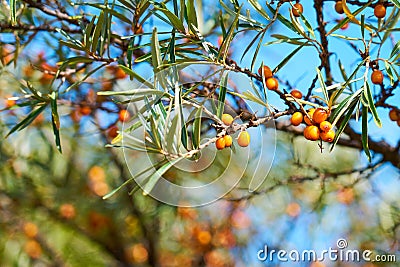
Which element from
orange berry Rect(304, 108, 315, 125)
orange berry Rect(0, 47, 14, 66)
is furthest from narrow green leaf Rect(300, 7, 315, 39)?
orange berry Rect(0, 47, 14, 66)

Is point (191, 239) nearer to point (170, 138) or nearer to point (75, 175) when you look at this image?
point (75, 175)

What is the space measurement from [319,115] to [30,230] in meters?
1.51

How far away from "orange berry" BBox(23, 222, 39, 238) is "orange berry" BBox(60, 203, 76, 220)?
144 millimetres

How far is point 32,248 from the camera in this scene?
1.91 meters

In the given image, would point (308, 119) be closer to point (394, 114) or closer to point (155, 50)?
point (155, 50)

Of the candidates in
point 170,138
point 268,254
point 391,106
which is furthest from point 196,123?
point 268,254

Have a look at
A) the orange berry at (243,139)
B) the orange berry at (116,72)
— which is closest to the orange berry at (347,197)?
the orange berry at (116,72)

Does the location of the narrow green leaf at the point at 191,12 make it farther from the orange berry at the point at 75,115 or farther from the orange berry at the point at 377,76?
the orange berry at the point at 75,115

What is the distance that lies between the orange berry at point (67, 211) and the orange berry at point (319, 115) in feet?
4.36

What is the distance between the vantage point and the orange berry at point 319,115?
581 mm

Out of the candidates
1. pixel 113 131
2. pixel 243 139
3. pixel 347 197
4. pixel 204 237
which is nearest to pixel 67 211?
pixel 204 237

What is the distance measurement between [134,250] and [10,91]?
648 mm

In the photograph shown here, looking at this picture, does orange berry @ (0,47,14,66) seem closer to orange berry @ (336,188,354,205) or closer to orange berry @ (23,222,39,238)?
orange berry @ (23,222,39,238)

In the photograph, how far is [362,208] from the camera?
1.66 m
